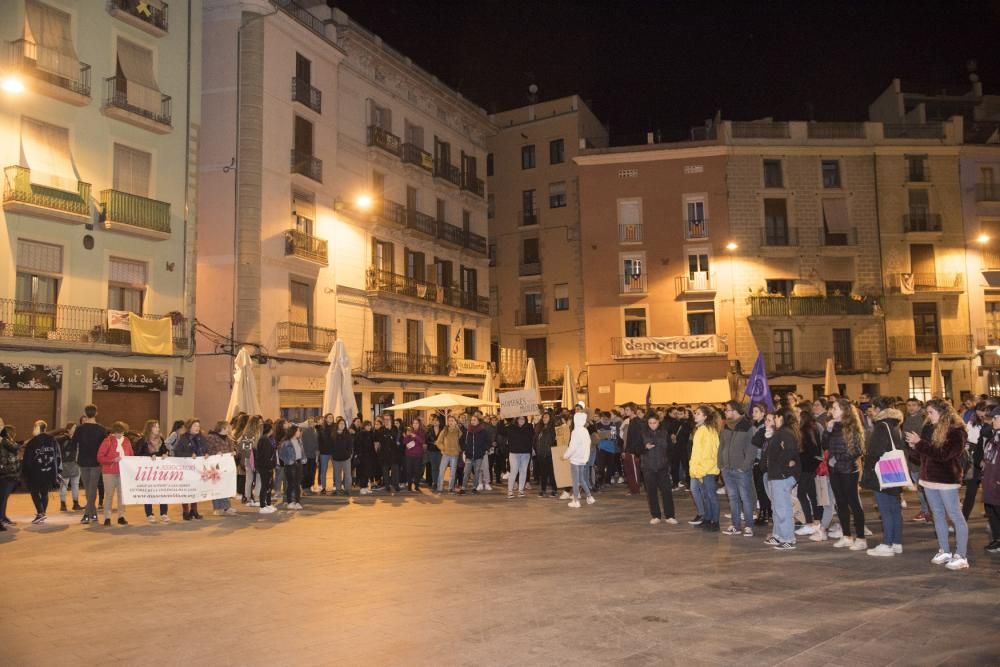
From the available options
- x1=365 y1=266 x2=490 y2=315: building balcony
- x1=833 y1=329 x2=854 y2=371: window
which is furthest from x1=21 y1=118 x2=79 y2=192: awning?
x1=833 y1=329 x2=854 y2=371: window

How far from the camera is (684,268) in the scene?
3847 cm

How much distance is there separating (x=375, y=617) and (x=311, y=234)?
2444 centimetres

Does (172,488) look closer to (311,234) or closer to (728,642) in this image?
(728,642)

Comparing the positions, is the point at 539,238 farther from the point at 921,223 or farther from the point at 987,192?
the point at 987,192

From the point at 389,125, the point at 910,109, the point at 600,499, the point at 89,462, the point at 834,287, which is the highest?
the point at 910,109

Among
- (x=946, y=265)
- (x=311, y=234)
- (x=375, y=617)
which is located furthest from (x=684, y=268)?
(x=375, y=617)

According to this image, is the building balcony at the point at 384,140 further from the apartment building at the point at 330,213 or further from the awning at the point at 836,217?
the awning at the point at 836,217

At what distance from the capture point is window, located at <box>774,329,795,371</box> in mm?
37375

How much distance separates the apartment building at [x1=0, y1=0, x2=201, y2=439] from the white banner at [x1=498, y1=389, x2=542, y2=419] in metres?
11.1

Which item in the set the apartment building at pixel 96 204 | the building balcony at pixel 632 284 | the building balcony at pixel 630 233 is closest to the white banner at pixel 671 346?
the building balcony at pixel 632 284

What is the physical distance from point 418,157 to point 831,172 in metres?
19.9

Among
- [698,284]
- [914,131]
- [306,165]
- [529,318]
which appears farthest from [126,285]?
[914,131]

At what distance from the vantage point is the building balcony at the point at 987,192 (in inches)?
1539

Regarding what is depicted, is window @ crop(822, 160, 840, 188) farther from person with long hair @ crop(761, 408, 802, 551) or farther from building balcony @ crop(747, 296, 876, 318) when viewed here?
person with long hair @ crop(761, 408, 802, 551)
